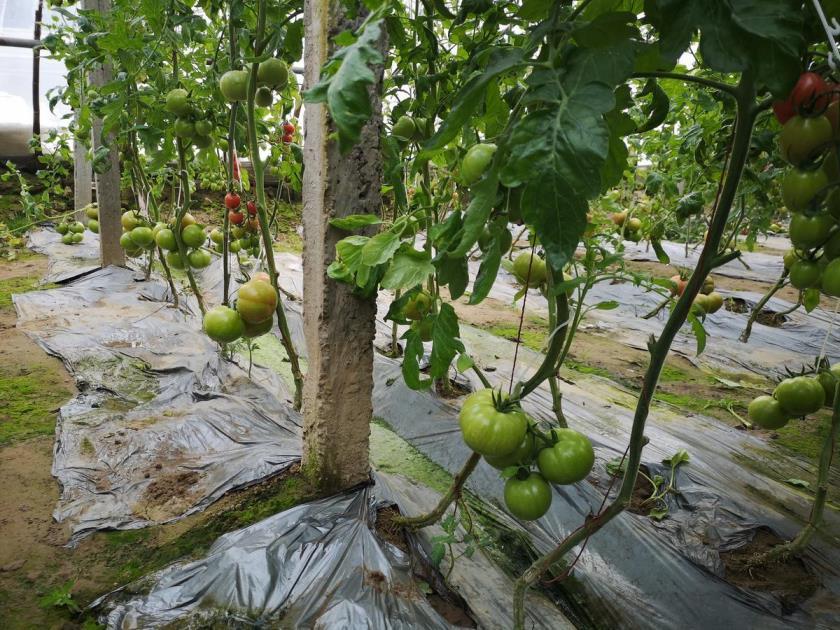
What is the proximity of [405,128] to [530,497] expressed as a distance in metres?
1.27

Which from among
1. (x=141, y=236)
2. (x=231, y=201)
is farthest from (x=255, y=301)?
(x=141, y=236)

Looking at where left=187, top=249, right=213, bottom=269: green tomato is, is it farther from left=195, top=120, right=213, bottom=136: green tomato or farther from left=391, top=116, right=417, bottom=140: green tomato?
left=391, top=116, right=417, bottom=140: green tomato

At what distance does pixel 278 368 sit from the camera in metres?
3.19

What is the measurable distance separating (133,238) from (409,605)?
90.7 inches

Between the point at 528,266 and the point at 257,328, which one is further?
the point at 257,328

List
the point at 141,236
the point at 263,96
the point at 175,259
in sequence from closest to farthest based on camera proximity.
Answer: the point at 263,96 < the point at 175,259 < the point at 141,236

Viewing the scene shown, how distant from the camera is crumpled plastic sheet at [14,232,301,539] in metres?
1.79

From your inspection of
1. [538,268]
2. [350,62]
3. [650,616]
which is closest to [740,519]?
[650,616]

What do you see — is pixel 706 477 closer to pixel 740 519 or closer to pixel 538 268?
pixel 740 519

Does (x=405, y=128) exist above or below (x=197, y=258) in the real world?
above

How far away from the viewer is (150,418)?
229cm

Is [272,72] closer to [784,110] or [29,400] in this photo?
[784,110]

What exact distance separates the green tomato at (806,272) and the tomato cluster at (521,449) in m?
0.53

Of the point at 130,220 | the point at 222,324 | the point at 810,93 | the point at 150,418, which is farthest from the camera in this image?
the point at 130,220
